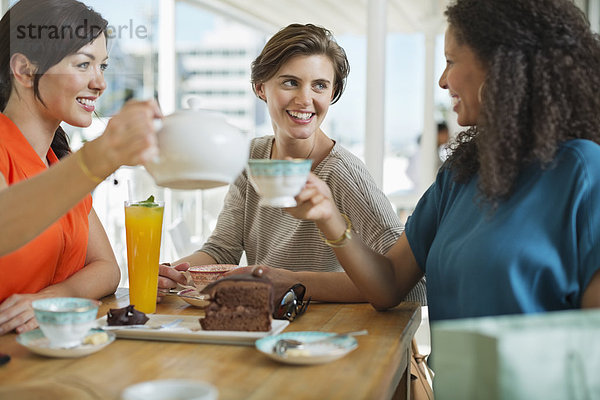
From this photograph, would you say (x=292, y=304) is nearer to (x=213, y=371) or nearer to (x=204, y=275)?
(x=204, y=275)

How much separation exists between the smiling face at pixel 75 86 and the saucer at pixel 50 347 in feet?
2.03

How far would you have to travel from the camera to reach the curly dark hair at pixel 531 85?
1281 mm

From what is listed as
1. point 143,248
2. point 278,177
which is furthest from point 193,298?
point 278,177

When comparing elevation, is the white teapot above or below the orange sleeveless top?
above

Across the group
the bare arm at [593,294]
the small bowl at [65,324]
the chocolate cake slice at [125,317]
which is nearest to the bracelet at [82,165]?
the small bowl at [65,324]

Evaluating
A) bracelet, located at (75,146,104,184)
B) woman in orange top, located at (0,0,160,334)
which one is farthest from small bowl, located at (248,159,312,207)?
woman in orange top, located at (0,0,160,334)

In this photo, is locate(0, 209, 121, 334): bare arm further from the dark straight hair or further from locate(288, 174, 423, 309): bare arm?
locate(288, 174, 423, 309): bare arm

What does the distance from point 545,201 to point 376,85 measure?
2.54 meters

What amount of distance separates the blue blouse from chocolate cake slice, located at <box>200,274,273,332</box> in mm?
406

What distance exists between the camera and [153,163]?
40.1 inches

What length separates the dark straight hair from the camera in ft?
4.96

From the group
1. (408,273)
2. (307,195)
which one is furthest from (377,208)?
(307,195)

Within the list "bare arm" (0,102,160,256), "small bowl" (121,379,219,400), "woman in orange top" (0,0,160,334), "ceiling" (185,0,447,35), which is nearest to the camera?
"small bowl" (121,379,219,400)

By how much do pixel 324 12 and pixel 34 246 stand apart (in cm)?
726
